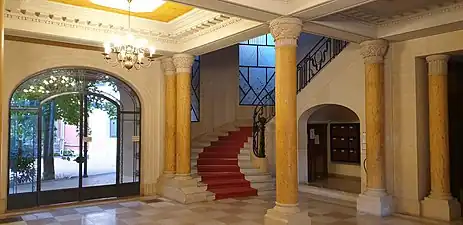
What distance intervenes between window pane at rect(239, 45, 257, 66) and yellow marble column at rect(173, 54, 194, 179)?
476 centimetres

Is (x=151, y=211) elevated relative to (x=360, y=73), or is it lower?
lower

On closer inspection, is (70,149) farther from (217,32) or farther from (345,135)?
(345,135)

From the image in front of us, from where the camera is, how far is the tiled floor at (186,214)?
21.5 feet

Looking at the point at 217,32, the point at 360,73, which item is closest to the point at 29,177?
the point at 217,32

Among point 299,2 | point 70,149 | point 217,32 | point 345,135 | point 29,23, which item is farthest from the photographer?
point 345,135

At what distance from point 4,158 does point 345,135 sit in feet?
27.8

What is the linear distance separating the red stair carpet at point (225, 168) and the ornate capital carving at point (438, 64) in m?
4.59

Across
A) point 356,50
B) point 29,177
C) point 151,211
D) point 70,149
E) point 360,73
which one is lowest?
point 151,211

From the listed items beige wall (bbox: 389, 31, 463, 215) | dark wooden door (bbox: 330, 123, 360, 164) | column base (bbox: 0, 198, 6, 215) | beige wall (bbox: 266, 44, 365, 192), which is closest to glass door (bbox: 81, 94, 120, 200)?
column base (bbox: 0, 198, 6, 215)

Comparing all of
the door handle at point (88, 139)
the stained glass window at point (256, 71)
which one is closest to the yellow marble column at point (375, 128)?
the door handle at point (88, 139)

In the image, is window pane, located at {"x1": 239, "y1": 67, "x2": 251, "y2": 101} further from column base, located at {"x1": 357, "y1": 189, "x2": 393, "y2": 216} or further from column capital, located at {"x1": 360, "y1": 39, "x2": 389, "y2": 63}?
column base, located at {"x1": 357, "y1": 189, "x2": 393, "y2": 216}

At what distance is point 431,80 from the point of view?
689 centimetres

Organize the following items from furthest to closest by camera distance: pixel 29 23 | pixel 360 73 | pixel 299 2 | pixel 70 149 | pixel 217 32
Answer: pixel 70 149
pixel 360 73
pixel 217 32
pixel 29 23
pixel 299 2

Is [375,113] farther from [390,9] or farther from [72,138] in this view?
[72,138]
